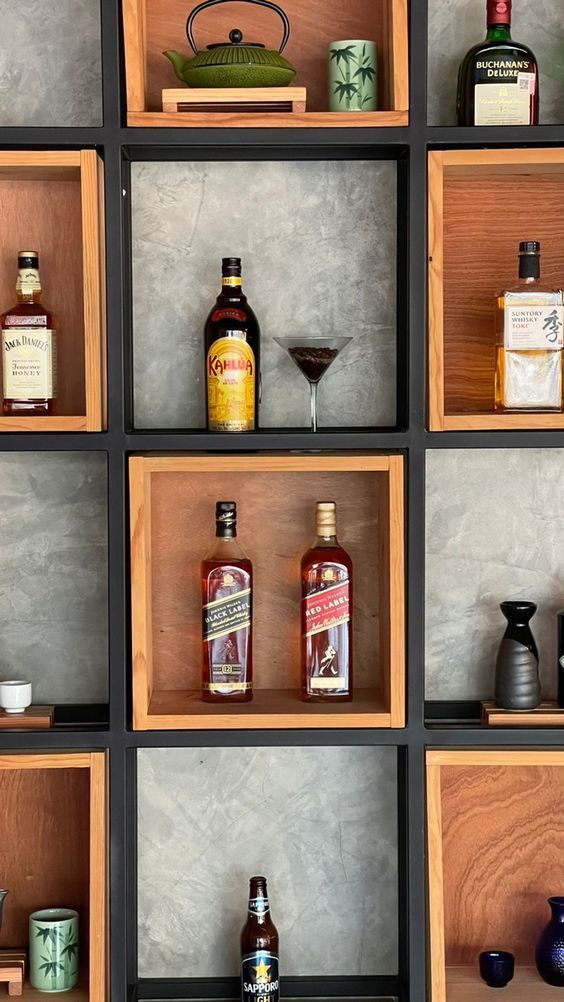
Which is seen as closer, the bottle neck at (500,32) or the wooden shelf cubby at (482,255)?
the bottle neck at (500,32)

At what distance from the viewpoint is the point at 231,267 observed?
180 centimetres

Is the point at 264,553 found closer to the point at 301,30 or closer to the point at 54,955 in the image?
the point at 54,955

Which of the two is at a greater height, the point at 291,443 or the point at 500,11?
the point at 500,11

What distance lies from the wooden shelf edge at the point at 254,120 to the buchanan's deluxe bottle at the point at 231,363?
200mm

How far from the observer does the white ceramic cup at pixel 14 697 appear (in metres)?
1.83

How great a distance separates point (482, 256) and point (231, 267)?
1.40ft

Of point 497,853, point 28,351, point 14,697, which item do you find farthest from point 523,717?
point 28,351

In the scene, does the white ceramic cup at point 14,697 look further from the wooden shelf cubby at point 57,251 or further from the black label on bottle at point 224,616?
the wooden shelf cubby at point 57,251

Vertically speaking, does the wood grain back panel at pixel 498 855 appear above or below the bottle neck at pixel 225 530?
below

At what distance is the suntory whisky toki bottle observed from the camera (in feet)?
5.84

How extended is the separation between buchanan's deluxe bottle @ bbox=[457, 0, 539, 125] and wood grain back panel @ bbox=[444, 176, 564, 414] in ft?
0.59

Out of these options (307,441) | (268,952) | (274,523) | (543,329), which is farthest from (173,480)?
(268,952)

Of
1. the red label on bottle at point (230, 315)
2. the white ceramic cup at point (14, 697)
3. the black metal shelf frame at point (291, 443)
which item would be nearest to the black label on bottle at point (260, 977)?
the black metal shelf frame at point (291, 443)

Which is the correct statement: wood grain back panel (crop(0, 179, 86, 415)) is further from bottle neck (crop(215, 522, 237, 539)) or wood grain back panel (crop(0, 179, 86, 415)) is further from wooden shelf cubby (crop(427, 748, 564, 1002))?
wooden shelf cubby (crop(427, 748, 564, 1002))
